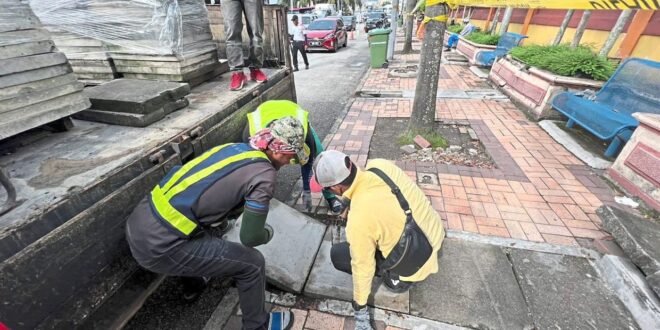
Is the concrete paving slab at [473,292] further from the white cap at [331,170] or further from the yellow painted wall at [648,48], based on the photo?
the yellow painted wall at [648,48]

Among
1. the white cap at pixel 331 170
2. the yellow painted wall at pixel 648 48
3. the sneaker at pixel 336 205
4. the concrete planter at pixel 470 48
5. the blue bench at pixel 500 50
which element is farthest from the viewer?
the concrete planter at pixel 470 48

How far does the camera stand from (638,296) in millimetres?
2023

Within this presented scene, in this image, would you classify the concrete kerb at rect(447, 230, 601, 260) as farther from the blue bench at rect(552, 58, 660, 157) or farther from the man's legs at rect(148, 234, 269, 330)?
the blue bench at rect(552, 58, 660, 157)

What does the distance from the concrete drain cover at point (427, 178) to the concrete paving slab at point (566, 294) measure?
1.18 m

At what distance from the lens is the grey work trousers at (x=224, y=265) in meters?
1.70

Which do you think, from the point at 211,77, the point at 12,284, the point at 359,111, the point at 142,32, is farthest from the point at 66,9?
the point at 359,111

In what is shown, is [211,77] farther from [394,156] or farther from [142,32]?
[394,156]

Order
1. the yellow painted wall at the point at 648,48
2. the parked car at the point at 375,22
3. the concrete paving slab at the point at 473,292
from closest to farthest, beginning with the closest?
1. the concrete paving slab at the point at 473,292
2. the yellow painted wall at the point at 648,48
3. the parked car at the point at 375,22

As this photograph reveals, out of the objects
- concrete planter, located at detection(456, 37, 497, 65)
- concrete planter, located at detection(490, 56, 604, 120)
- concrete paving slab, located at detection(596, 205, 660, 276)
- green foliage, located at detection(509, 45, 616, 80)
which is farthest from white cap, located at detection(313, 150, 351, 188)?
concrete planter, located at detection(456, 37, 497, 65)

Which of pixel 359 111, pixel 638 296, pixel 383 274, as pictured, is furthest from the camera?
pixel 359 111

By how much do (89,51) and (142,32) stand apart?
800 mm

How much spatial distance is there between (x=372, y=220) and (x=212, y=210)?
3.02ft

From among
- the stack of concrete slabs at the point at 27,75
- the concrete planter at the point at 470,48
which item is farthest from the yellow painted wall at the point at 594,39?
the stack of concrete slabs at the point at 27,75

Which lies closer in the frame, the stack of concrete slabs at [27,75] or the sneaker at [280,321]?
the stack of concrete slabs at [27,75]
